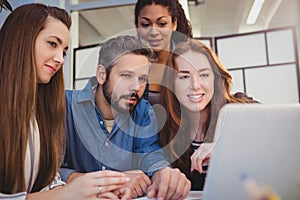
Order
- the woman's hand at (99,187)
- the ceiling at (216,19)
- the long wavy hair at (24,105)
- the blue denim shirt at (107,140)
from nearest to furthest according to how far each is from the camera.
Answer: the woman's hand at (99,187) < the long wavy hair at (24,105) < the blue denim shirt at (107,140) < the ceiling at (216,19)

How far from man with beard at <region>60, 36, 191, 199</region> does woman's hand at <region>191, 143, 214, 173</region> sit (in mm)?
98

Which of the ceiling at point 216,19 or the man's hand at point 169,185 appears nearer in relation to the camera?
the man's hand at point 169,185

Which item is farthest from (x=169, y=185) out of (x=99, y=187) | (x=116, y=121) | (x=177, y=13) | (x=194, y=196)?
(x=177, y=13)

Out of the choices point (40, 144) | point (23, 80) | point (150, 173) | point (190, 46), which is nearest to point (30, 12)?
point (23, 80)

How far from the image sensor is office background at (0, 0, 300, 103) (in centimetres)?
147

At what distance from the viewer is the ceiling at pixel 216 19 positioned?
1.52 meters

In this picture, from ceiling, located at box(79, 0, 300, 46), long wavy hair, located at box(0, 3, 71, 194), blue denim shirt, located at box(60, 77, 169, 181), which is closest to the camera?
long wavy hair, located at box(0, 3, 71, 194)

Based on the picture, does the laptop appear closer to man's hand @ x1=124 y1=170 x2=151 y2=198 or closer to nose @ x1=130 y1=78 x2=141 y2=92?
man's hand @ x1=124 y1=170 x2=151 y2=198

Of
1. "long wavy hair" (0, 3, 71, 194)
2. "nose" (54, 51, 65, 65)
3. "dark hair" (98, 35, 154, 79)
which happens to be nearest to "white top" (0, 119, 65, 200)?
"long wavy hair" (0, 3, 71, 194)

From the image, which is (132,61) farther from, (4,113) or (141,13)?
(4,113)

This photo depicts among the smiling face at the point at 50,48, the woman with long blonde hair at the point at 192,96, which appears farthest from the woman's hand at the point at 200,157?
the smiling face at the point at 50,48

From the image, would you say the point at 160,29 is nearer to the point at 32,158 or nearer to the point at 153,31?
the point at 153,31

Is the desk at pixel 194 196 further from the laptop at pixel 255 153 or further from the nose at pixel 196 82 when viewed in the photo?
the laptop at pixel 255 153

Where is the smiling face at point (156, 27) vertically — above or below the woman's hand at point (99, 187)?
above
